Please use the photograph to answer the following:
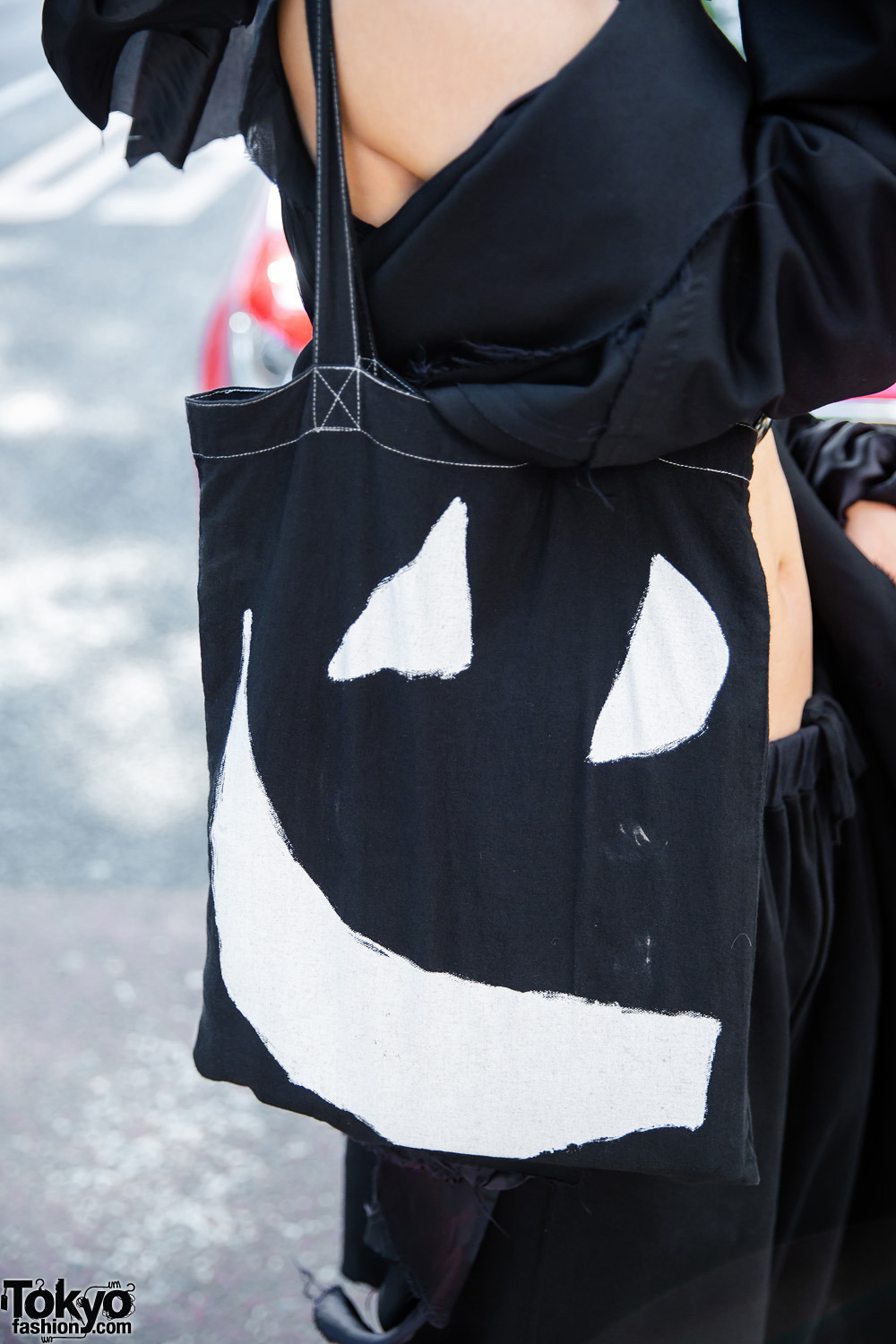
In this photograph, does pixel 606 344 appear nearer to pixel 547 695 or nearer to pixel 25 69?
pixel 547 695

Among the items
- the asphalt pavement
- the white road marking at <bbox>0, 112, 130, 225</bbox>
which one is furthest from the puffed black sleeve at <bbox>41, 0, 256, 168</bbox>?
the white road marking at <bbox>0, 112, 130, 225</bbox>

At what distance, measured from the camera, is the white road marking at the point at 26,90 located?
9.46m

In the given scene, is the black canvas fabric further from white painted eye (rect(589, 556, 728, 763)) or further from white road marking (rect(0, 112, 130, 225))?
white road marking (rect(0, 112, 130, 225))

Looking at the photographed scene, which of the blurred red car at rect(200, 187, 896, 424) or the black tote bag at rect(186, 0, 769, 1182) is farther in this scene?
the blurred red car at rect(200, 187, 896, 424)

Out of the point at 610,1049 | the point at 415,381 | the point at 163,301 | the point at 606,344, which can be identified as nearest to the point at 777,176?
the point at 606,344

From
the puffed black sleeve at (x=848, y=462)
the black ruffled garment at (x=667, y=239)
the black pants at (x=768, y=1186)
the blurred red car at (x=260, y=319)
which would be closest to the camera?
the black ruffled garment at (x=667, y=239)

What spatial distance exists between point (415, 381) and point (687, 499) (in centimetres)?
22

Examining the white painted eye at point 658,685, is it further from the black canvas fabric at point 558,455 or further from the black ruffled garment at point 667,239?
the black ruffled garment at point 667,239

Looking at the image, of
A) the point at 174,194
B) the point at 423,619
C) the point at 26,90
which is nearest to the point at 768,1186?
the point at 423,619

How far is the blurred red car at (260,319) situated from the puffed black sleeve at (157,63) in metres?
2.01

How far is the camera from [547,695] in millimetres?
1008

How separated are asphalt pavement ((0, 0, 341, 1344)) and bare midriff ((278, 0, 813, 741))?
5.73ft

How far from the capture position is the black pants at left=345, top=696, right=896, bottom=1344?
118cm

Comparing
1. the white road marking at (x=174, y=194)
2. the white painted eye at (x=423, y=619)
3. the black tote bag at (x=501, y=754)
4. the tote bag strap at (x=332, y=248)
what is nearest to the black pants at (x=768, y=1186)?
the black tote bag at (x=501, y=754)
